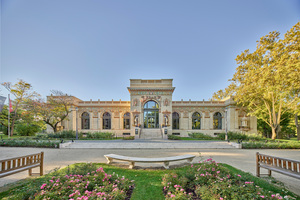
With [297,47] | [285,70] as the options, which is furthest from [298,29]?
[285,70]

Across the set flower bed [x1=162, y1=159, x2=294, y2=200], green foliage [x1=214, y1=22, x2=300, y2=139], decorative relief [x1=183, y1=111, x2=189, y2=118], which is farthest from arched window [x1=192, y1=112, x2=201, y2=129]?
flower bed [x1=162, y1=159, x2=294, y2=200]

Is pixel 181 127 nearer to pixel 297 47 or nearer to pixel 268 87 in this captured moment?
pixel 268 87

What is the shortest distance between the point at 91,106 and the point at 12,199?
76.4ft

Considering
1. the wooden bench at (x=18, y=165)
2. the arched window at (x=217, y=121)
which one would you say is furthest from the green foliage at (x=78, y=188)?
the arched window at (x=217, y=121)

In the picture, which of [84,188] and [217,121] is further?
[217,121]

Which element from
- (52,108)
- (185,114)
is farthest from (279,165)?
(52,108)

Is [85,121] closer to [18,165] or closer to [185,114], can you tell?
[185,114]

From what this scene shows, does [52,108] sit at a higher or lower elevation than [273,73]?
lower

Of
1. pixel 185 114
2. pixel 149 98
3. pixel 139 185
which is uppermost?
pixel 149 98

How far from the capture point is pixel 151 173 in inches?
223

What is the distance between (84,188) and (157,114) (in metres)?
19.9

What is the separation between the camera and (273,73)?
47.9ft

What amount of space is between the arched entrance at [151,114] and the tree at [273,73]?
40.3ft

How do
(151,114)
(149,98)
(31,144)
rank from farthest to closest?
(151,114) < (149,98) < (31,144)
